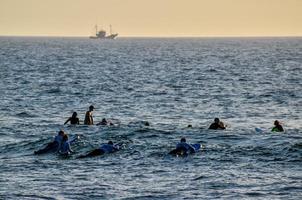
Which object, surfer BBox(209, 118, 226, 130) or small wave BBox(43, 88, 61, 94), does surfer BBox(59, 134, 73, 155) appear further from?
small wave BBox(43, 88, 61, 94)

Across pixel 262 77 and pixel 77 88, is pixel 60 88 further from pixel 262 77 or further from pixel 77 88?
pixel 262 77

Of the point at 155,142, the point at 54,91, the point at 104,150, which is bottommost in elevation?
the point at 54,91

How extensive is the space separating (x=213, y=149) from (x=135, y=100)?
26714mm

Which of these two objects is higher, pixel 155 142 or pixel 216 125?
pixel 216 125

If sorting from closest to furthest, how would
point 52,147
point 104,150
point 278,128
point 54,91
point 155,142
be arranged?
point 104,150 < point 52,147 < point 155,142 < point 278,128 < point 54,91

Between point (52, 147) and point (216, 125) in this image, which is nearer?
point (52, 147)

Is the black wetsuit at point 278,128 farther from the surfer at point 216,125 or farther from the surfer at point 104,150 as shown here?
the surfer at point 104,150

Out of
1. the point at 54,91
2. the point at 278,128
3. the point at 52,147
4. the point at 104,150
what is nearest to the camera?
the point at 104,150

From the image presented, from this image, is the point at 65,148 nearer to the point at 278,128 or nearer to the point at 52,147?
the point at 52,147

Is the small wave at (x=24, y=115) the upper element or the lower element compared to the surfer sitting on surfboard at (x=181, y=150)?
lower

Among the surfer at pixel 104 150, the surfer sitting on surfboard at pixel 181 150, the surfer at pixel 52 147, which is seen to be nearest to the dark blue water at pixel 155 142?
the surfer at pixel 104 150

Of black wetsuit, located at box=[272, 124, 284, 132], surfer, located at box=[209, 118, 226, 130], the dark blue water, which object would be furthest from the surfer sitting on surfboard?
black wetsuit, located at box=[272, 124, 284, 132]

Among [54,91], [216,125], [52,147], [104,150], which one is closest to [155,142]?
[104,150]

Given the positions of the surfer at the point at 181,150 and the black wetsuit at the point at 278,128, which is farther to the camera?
the black wetsuit at the point at 278,128
